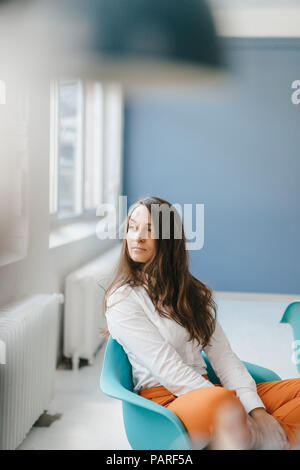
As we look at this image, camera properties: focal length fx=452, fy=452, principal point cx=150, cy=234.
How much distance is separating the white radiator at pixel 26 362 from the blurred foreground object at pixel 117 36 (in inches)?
24.6

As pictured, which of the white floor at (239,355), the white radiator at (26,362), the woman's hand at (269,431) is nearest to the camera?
the woman's hand at (269,431)

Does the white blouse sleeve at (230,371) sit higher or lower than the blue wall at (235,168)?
lower

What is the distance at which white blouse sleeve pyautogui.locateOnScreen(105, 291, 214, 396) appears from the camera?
89 centimetres

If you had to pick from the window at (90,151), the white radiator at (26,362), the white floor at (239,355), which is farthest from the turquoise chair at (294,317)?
the white radiator at (26,362)

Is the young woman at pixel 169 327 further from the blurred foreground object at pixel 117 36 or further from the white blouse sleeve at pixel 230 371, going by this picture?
the blurred foreground object at pixel 117 36

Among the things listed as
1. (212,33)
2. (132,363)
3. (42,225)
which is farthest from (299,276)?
(42,225)

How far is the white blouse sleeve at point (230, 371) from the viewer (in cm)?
91

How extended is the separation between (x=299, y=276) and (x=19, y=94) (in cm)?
68

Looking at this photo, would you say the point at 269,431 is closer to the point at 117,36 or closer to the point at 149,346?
the point at 149,346

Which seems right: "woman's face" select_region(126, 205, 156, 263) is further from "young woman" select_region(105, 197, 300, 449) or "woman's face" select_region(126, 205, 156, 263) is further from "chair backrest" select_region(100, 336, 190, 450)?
"chair backrest" select_region(100, 336, 190, 450)

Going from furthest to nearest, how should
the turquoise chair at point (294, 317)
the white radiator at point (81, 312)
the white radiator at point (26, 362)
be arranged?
the white radiator at point (81, 312)
the white radiator at point (26, 362)
the turquoise chair at point (294, 317)

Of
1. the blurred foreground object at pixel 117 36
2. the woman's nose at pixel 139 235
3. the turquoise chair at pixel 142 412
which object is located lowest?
the turquoise chair at pixel 142 412

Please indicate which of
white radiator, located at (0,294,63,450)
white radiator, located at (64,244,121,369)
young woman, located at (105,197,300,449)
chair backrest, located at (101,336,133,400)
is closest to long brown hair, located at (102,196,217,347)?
young woman, located at (105,197,300,449)

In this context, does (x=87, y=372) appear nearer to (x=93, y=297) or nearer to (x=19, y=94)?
(x=93, y=297)
